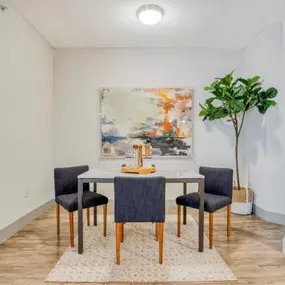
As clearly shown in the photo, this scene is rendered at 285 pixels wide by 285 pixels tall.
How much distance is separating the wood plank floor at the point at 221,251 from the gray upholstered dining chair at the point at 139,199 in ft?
2.35

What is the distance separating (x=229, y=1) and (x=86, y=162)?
313 centimetres

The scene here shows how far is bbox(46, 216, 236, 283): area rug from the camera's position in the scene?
2121 mm

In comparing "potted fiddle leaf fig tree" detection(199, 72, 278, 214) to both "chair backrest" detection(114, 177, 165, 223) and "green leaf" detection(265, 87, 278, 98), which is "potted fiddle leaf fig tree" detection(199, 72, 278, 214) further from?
"chair backrest" detection(114, 177, 165, 223)

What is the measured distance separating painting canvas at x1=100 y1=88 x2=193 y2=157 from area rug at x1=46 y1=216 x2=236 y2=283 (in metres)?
1.69

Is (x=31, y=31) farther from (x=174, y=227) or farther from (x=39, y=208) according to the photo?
(x=174, y=227)

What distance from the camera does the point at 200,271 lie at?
2.22m

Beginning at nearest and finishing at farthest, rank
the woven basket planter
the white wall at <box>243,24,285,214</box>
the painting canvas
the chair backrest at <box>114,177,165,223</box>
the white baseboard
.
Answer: the chair backrest at <box>114,177,165,223</box>
the white baseboard
the white wall at <box>243,24,285,214</box>
the woven basket planter
the painting canvas

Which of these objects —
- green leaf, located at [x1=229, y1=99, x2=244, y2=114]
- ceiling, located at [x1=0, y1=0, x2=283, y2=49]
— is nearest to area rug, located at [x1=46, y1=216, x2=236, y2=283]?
green leaf, located at [x1=229, y1=99, x2=244, y2=114]

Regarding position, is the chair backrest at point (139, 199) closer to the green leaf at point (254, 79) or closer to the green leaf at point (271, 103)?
the green leaf at point (271, 103)

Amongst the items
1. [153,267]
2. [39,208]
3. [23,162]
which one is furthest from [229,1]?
[39,208]

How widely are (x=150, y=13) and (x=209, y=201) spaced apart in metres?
2.27

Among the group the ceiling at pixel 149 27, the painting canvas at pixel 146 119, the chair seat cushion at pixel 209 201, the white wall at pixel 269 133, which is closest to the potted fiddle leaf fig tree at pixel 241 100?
the white wall at pixel 269 133

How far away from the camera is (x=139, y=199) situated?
2.29 metres

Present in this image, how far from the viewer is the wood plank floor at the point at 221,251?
7.05 feet
